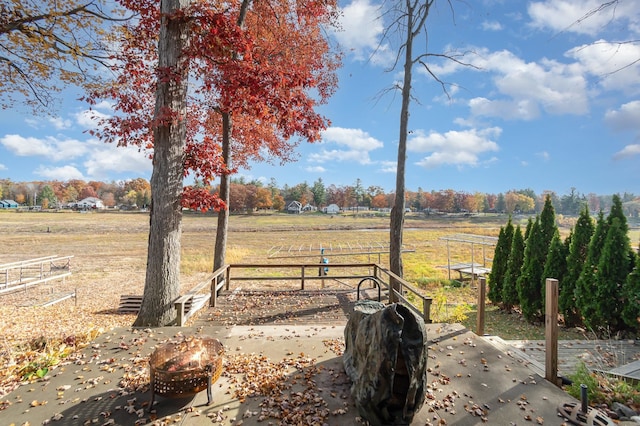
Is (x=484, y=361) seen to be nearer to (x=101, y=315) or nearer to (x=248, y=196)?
(x=101, y=315)

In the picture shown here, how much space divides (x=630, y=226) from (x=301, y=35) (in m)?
10.8

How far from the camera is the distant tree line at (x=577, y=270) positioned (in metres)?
7.09

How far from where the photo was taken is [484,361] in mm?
4566

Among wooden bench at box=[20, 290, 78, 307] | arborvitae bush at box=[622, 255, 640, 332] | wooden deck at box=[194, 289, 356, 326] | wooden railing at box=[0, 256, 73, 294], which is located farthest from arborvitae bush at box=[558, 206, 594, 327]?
wooden railing at box=[0, 256, 73, 294]

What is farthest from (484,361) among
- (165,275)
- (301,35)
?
(301,35)

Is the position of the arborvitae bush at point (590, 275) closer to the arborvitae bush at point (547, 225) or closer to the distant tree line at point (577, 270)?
the distant tree line at point (577, 270)

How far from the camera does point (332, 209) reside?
83812mm

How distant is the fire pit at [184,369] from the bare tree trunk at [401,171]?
20.4 ft

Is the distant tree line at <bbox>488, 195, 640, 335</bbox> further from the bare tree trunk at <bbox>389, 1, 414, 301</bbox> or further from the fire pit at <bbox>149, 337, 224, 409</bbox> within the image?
the fire pit at <bbox>149, 337, 224, 409</bbox>

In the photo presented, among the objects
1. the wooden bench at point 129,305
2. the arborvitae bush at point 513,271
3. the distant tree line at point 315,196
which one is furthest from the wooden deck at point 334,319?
the distant tree line at point 315,196

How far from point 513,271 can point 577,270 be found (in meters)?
1.95

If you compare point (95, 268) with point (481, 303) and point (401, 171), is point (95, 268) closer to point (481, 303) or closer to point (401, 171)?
A: point (401, 171)

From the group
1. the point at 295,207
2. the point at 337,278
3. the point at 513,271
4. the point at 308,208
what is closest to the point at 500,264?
the point at 513,271

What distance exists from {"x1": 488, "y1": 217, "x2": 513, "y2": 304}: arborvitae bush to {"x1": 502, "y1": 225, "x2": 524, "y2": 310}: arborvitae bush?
40 cm
